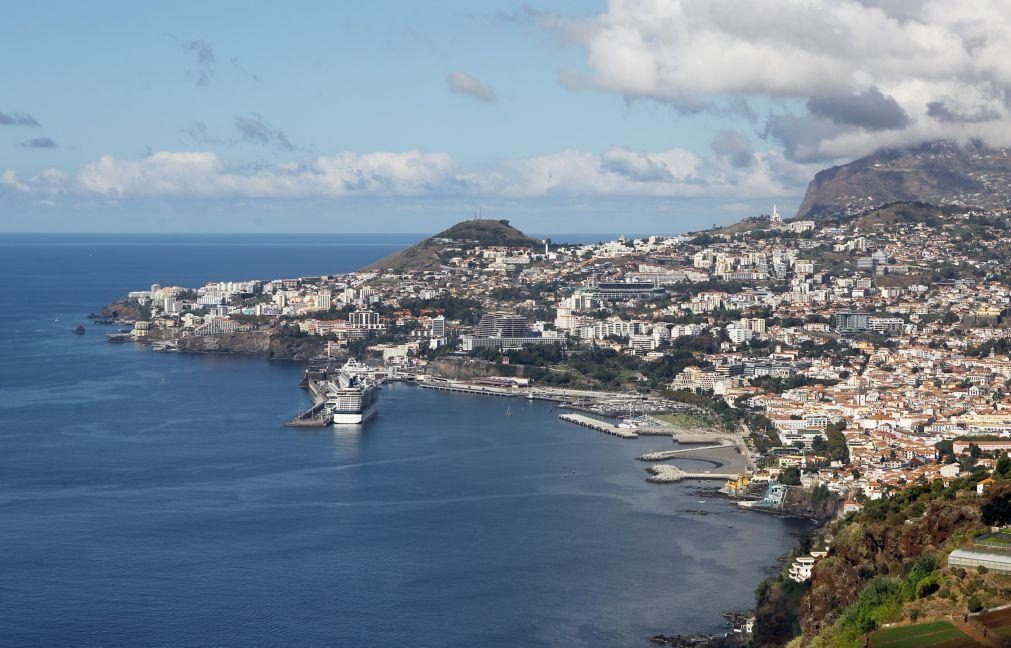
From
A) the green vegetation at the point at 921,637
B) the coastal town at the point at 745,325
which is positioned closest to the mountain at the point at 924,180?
the coastal town at the point at 745,325

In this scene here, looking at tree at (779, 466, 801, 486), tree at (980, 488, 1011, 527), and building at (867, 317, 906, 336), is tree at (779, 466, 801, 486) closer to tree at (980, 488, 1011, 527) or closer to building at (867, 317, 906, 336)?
tree at (980, 488, 1011, 527)

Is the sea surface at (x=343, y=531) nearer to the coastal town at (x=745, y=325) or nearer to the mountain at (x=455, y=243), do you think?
the coastal town at (x=745, y=325)

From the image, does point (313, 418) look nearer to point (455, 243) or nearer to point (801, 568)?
point (801, 568)

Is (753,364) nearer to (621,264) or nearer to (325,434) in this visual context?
(325,434)

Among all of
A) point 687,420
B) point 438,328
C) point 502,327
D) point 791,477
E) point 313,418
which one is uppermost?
point 502,327

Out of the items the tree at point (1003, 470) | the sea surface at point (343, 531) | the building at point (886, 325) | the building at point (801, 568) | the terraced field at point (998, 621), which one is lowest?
the sea surface at point (343, 531)

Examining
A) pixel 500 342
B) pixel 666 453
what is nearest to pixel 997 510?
pixel 666 453
